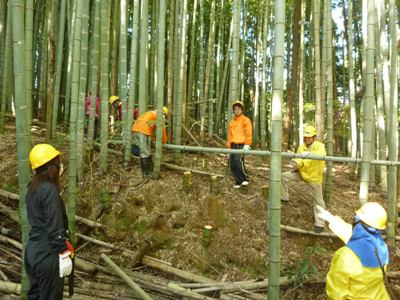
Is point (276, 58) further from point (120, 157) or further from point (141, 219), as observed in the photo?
point (120, 157)

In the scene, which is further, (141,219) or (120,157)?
(120,157)

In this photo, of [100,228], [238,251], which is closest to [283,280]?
[238,251]

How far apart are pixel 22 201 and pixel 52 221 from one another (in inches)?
22.2

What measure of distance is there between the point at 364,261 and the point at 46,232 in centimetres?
195

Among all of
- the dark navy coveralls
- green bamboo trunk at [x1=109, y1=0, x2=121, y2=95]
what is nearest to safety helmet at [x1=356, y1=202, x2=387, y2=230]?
the dark navy coveralls

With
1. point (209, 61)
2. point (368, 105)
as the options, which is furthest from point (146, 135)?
Answer: point (209, 61)

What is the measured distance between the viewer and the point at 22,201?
2.64 meters

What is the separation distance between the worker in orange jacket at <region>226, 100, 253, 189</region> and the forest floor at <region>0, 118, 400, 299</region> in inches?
7.0

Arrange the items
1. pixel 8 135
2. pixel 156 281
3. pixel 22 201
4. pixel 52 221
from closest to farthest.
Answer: pixel 52 221, pixel 22 201, pixel 156 281, pixel 8 135

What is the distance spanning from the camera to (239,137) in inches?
190

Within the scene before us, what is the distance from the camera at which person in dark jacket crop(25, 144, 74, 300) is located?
2.25 meters

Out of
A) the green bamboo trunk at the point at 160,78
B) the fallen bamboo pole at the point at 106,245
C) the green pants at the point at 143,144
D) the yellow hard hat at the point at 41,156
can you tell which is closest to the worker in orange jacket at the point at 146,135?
the green pants at the point at 143,144

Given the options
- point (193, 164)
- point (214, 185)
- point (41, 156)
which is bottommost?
point (214, 185)

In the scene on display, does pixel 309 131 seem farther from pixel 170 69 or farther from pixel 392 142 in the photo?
pixel 170 69
